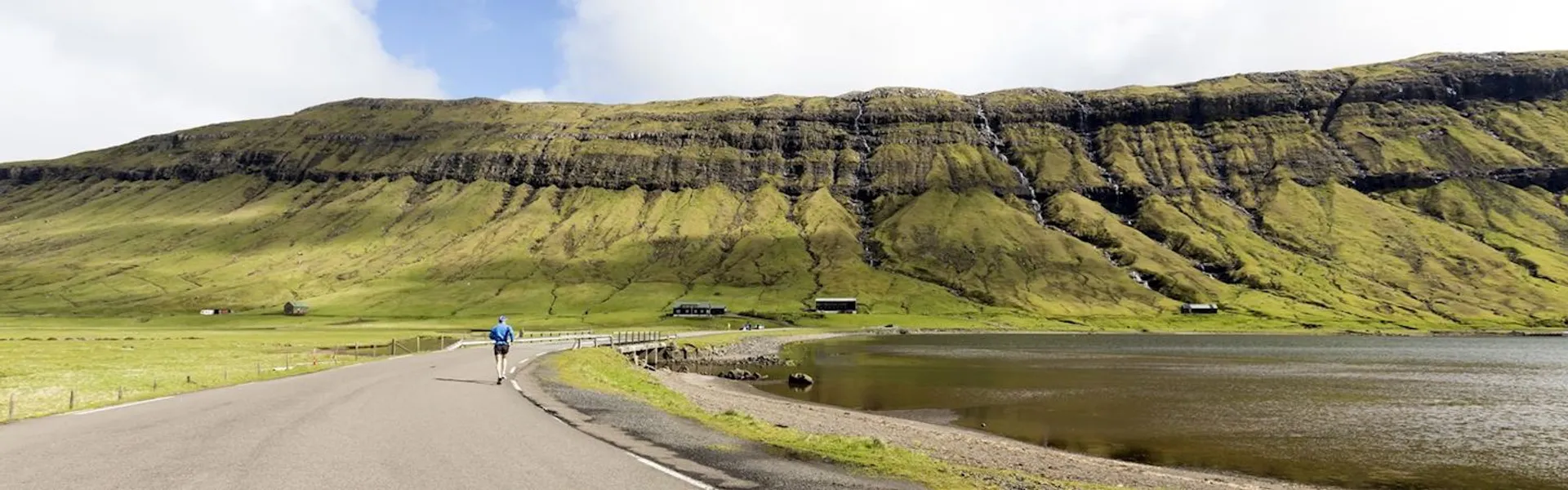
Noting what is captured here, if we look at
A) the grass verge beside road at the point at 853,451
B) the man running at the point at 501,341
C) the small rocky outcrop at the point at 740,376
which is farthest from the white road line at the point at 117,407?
the small rocky outcrop at the point at 740,376

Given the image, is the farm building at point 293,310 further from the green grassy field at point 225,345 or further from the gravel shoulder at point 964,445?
the gravel shoulder at point 964,445

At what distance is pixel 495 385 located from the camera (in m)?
34.7

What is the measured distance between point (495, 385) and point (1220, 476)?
27.6 m

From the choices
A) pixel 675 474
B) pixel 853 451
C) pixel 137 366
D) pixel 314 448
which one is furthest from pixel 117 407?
pixel 137 366

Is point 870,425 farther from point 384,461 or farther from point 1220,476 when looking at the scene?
point 384,461

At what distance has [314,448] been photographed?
17.2 m

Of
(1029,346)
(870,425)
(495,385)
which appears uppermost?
(495,385)

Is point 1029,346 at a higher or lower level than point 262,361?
lower

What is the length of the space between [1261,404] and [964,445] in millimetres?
32374

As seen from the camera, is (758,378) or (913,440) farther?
(758,378)

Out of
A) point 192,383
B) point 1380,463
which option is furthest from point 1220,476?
point 192,383

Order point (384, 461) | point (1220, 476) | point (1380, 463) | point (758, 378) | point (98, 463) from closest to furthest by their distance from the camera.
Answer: point (98, 463) < point (384, 461) < point (1220, 476) < point (1380, 463) < point (758, 378)

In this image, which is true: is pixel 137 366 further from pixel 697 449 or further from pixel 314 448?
pixel 697 449

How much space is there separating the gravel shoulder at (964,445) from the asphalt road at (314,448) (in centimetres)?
1157
